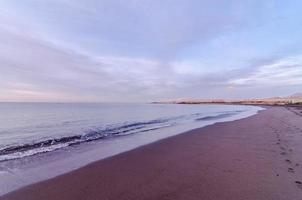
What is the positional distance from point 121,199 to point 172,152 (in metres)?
6.00

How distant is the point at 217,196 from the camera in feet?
18.2

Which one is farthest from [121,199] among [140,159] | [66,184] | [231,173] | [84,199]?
[140,159]

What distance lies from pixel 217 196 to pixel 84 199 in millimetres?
3169

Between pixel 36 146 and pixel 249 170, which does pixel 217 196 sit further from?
pixel 36 146

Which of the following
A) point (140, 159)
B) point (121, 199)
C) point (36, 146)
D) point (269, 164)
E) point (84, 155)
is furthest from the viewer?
point (36, 146)

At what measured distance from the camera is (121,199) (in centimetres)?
553

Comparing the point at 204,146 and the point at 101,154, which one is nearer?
the point at 101,154

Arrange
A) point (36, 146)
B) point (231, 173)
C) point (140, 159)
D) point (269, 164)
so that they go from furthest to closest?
1. point (36, 146)
2. point (140, 159)
3. point (269, 164)
4. point (231, 173)

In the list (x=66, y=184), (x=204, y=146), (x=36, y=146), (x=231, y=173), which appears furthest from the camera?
(x=36, y=146)

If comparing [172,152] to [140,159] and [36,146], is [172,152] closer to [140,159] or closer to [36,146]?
[140,159]

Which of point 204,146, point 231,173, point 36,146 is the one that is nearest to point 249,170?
point 231,173

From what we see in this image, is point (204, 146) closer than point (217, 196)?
No

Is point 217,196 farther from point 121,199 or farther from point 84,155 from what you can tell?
point 84,155

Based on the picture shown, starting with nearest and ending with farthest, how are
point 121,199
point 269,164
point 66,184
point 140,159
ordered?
point 121,199
point 66,184
point 269,164
point 140,159
